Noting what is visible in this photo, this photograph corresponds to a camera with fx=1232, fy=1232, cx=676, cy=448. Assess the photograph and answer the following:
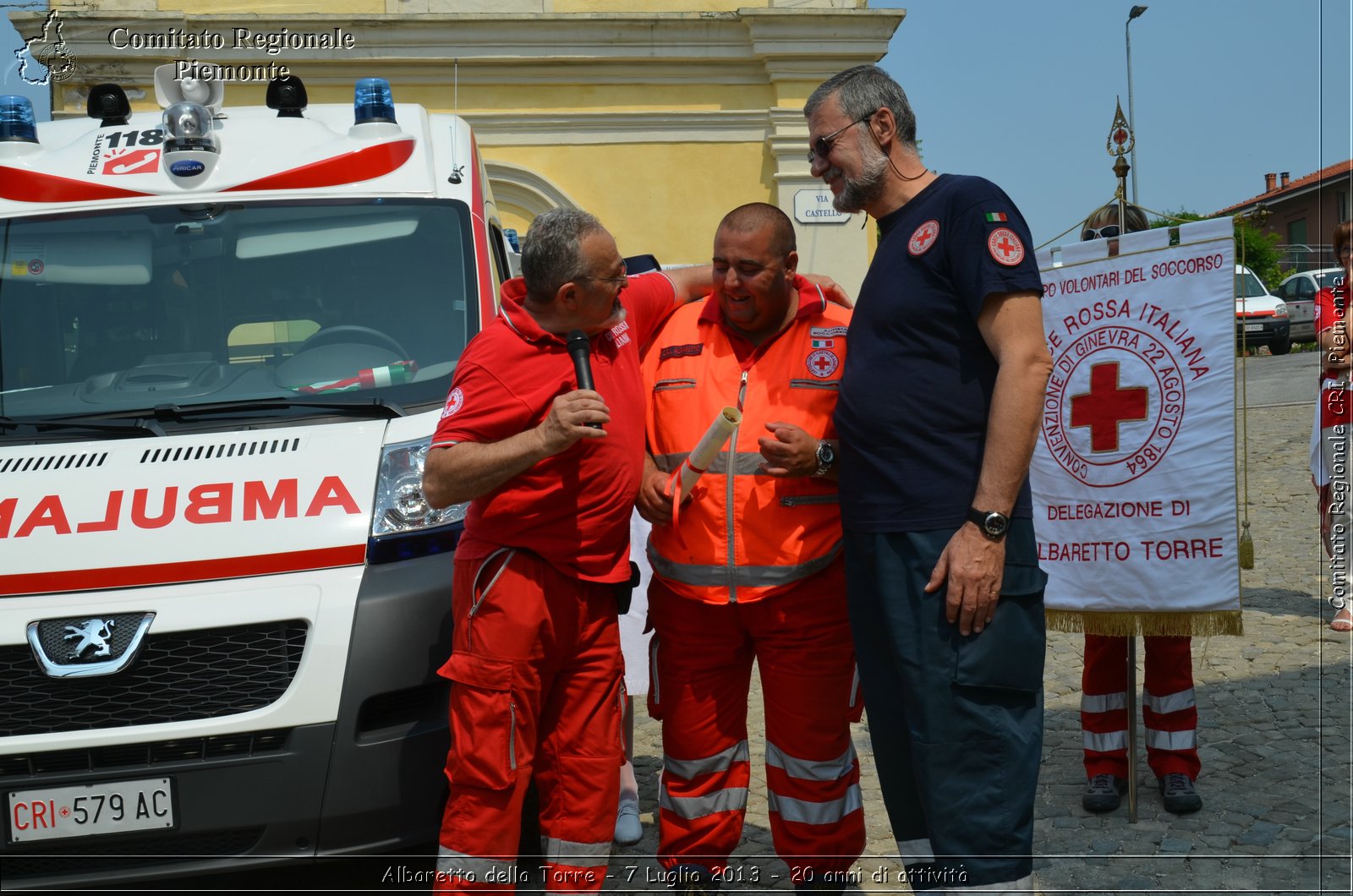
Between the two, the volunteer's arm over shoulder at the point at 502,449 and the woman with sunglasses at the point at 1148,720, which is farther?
the woman with sunglasses at the point at 1148,720

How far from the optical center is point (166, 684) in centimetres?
339

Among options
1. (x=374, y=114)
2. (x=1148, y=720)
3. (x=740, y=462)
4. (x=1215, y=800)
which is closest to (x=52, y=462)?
(x=374, y=114)

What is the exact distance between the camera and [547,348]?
327cm

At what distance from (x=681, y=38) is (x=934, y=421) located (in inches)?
482

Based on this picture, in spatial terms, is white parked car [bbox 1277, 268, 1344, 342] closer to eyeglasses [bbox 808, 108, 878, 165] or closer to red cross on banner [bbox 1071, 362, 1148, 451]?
red cross on banner [bbox 1071, 362, 1148, 451]

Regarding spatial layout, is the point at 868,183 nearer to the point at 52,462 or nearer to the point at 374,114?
the point at 374,114

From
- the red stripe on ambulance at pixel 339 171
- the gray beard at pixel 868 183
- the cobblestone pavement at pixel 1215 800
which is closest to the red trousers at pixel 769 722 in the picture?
the cobblestone pavement at pixel 1215 800

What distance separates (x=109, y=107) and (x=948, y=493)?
381 cm

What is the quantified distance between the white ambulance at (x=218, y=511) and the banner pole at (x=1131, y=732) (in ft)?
8.03

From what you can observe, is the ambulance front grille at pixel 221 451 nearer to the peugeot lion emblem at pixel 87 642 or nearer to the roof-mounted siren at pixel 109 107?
the peugeot lion emblem at pixel 87 642

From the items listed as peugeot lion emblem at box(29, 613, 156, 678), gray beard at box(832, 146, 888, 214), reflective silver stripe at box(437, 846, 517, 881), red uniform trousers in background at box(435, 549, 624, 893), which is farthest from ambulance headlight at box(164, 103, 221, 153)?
reflective silver stripe at box(437, 846, 517, 881)

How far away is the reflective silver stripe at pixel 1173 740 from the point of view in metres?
4.46

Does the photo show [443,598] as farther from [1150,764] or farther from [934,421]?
[1150,764]

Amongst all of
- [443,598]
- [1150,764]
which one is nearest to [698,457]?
[443,598]
